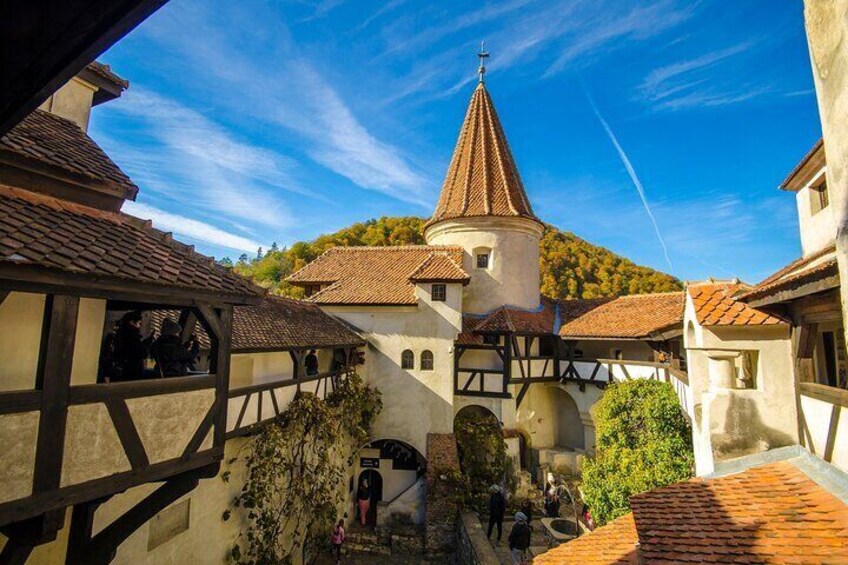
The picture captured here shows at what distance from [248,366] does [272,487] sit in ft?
8.47

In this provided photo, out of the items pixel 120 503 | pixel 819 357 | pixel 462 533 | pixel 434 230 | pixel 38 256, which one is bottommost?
pixel 462 533

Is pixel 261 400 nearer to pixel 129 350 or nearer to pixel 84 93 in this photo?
pixel 129 350

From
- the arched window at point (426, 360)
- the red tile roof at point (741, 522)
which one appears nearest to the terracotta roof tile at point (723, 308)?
the red tile roof at point (741, 522)

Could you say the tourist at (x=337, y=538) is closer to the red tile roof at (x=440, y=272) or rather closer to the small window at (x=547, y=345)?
the red tile roof at (x=440, y=272)

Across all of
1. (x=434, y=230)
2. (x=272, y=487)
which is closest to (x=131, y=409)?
(x=272, y=487)

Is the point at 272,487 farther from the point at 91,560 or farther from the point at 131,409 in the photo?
the point at 131,409

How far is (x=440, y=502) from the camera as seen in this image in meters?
12.3

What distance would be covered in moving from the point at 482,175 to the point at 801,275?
546 inches

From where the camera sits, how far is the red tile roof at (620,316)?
14141 mm

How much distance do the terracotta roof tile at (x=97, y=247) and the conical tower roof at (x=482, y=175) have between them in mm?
12801

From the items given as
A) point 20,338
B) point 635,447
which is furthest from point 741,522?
point 20,338

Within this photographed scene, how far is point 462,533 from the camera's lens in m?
11.2

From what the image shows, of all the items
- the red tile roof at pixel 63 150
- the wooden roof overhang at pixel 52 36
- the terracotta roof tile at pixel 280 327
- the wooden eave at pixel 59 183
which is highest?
the red tile roof at pixel 63 150

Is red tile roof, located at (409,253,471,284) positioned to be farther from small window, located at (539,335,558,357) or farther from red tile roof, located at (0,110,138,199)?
red tile roof, located at (0,110,138,199)
